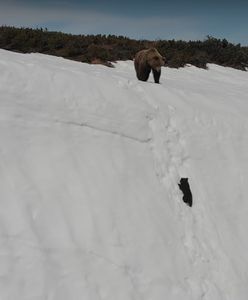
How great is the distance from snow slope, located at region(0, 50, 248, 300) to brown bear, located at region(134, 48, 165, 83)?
8.56 ft

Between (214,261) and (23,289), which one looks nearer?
(23,289)

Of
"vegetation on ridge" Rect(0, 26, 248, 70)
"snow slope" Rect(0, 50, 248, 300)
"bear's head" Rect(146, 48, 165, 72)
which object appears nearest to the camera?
"snow slope" Rect(0, 50, 248, 300)

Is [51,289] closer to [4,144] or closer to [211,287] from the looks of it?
[4,144]

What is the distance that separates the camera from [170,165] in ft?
26.7

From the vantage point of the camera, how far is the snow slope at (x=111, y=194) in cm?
559

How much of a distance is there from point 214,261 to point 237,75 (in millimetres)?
16174

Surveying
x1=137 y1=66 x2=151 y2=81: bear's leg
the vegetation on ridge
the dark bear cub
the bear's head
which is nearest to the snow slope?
the dark bear cub

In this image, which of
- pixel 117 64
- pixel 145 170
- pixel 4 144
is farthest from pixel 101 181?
pixel 117 64

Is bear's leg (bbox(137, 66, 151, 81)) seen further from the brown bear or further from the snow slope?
the snow slope

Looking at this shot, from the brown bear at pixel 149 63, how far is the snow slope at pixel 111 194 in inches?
103

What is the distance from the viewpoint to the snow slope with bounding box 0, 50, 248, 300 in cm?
559

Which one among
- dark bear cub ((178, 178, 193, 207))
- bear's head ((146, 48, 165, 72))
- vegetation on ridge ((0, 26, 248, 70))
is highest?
bear's head ((146, 48, 165, 72))

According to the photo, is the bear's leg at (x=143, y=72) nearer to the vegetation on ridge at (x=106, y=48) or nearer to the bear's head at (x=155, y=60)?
the bear's head at (x=155, y=60)

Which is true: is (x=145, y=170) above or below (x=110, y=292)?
above
